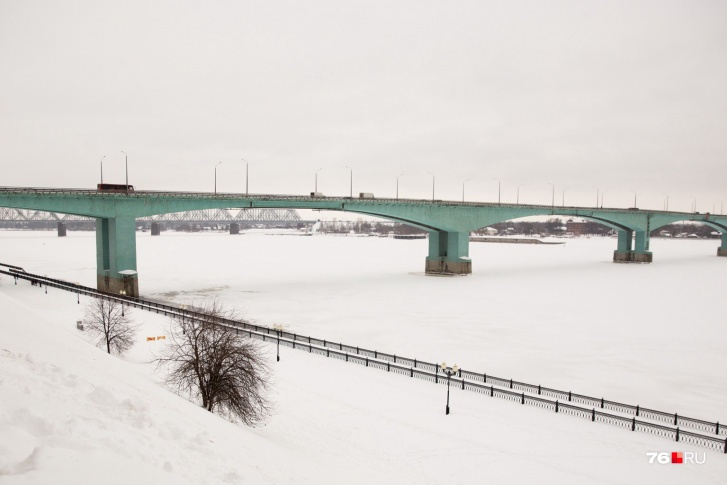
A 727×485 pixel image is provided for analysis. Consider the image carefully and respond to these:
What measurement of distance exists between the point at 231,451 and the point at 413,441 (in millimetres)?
7211

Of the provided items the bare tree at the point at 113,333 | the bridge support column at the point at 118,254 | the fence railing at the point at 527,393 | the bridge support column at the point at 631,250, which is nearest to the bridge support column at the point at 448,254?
the bridge support column at the point at 118,254

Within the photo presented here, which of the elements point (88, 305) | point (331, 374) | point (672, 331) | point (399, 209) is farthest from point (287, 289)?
point (672, 331)

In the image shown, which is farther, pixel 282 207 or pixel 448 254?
pixel 448 254

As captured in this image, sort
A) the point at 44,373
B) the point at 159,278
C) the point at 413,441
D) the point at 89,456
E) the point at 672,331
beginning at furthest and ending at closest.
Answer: the point at 159,278 < the point at 672,331 < the point at 413,441 < the point at 44,373 < the point at 89,456

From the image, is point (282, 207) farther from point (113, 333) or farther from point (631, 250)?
point (631, 250)

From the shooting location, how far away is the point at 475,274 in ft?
238

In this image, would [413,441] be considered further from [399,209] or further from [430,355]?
[399,209]

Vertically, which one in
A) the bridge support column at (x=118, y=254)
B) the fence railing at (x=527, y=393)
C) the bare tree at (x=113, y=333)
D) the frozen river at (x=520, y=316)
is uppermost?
the bridge support column at (x=118, y=254)

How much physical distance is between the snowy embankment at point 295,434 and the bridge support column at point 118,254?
2551 cm

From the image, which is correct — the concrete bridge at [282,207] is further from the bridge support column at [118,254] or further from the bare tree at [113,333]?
the bare tree at [113,333]

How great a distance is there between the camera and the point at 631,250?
10594 centimetres

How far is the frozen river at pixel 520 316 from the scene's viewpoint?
24.2m

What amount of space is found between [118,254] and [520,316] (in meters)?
40.5

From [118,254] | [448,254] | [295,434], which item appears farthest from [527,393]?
[448,254]
